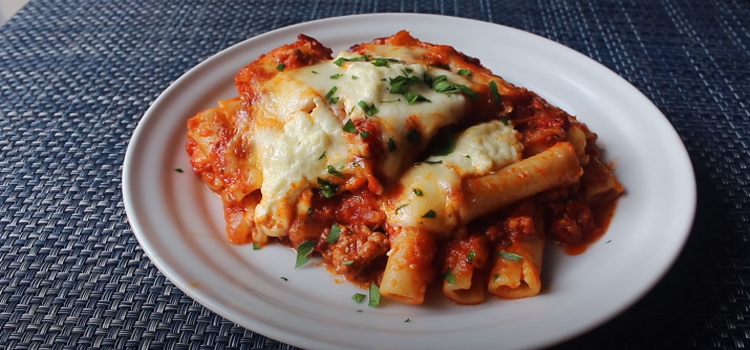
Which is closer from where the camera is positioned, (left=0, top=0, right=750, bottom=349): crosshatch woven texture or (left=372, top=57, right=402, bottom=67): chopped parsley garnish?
(left=0, top=0, right=750, bottom=349): crosshatch woven texture

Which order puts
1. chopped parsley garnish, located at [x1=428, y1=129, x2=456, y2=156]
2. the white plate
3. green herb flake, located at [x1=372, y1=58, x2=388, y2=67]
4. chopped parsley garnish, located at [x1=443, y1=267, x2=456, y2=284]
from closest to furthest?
the white plate, chopped parsley garnish, located at [x1=443, y1=267, x2=456, y2=284], chopped parsley garnish, located at [x1=428, y1=129, x2=456, y2=156], green herb flake, located at [x1=372, y1=58, x2=388, y2=67]

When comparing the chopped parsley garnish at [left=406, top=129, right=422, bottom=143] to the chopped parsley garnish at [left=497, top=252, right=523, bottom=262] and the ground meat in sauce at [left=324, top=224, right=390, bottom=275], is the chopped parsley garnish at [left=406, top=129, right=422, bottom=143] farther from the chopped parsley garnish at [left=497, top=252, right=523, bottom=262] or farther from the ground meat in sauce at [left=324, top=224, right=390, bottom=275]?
the chopped parsley garnish at [left=497, top=252, right=523, bottom=262]

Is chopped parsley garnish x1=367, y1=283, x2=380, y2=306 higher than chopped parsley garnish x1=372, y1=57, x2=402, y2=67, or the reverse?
chopped parsley garnish x1=372, y1=57, x2=402, y2=67

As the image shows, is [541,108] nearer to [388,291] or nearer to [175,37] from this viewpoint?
[388,291]

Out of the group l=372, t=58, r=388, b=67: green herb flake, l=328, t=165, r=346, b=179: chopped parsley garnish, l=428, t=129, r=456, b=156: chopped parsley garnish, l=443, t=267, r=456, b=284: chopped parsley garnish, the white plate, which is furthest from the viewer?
l=372, t=58, r=388, b=67: green herb flake

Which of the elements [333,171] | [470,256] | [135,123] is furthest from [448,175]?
→ [135,123]

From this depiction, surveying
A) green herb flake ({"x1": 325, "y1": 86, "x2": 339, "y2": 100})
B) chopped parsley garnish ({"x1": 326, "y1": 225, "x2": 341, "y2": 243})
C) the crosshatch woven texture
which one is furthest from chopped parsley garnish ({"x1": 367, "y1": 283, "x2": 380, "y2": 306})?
green herb flake ({"x1": 325, "y1": 86, "x2": 339, "y2": 100})

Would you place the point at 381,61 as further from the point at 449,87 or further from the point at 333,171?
the point at 333,171

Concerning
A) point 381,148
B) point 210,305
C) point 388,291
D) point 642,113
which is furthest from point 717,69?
point 210,305
